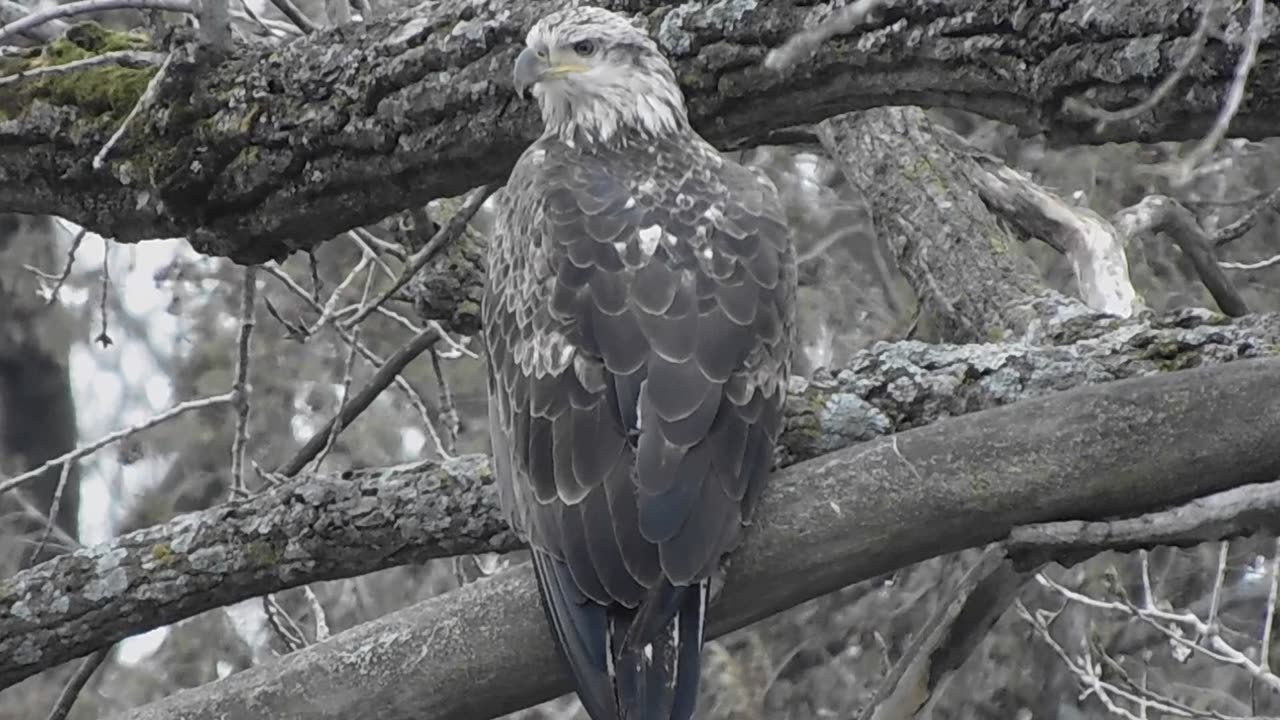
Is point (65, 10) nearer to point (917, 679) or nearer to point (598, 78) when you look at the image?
point (598, 78)

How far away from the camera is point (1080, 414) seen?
294 centimetres

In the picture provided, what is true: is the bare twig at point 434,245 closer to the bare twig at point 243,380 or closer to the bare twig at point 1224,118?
the bare twig at point 243,380

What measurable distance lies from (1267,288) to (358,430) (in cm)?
387

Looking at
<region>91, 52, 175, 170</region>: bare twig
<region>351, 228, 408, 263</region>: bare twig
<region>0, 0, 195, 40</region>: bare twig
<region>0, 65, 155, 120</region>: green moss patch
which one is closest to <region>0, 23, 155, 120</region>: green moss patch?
<region>0, 65, 155, 120</region>: green moss patch

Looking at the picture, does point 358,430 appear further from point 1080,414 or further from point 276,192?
point 1080,414

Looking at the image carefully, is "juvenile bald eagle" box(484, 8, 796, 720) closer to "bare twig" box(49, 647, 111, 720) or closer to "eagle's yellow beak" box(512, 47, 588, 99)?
"eagle's yellow beak" box(512, 47, 588, 99)

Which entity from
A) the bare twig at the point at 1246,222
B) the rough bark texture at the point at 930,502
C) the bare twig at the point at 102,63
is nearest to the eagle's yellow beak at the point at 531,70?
the bare twig at the point at 102,63

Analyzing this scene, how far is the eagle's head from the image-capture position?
370 cm

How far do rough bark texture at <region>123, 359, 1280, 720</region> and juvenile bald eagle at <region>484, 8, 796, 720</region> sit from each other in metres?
0.15

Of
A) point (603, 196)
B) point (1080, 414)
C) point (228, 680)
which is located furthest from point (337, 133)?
point (1080, 414)

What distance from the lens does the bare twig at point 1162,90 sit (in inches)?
100

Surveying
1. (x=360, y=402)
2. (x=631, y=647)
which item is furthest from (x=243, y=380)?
(x=631, y=647)

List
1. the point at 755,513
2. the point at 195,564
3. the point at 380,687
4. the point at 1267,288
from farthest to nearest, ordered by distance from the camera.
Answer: the point at 1267,288, the point at 195,564, the point at 755,513, the point at 380,687

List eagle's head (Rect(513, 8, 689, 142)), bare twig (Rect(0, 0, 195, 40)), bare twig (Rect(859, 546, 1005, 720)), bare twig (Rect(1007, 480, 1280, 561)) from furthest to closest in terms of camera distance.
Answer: eagle's head (Rect(513, 8, 689, 142)), bare twig (Rect(0, 0, 195, 40)), bare twig (Rect(859, 546, 1005, 720)), bare twig (Rect(1007, 480, 1280, 561))
